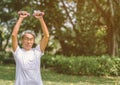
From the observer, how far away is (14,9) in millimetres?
24266

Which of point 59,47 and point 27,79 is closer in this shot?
point 27,79

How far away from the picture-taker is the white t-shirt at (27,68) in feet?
14.0

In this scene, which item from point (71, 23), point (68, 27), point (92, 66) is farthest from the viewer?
point (68, 27)

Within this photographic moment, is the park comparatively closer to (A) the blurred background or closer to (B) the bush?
(A) the blurred background

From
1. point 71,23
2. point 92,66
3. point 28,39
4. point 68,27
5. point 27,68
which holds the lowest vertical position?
point 92,66

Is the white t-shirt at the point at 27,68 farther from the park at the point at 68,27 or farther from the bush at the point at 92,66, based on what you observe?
the park at the point at 68,27

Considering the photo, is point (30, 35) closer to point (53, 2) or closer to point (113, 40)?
point (113, 40)

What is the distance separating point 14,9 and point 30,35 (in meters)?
20.2

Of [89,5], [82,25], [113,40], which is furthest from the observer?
[82,25]

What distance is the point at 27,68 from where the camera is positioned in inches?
169

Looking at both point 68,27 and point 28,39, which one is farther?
point 68,27

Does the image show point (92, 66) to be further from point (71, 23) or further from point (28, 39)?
point (28, 39)

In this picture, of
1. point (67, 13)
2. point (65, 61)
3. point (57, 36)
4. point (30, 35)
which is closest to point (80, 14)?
point (67, 13)

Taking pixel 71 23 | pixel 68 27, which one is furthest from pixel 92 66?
pixel 68 27
